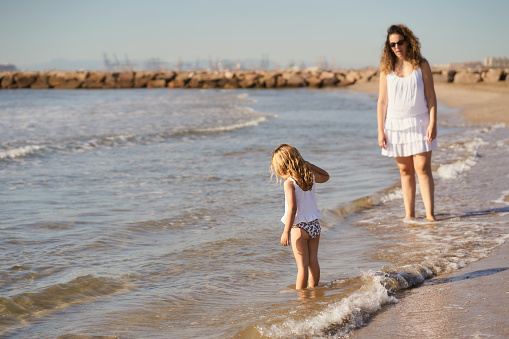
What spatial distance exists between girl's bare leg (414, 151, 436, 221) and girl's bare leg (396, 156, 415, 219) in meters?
0.07

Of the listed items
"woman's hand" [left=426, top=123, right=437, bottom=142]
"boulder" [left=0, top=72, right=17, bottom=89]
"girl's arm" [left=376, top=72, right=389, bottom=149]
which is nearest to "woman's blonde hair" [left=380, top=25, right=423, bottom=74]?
"girl's arm" [left=376, top=72, right=389, bottom=149]

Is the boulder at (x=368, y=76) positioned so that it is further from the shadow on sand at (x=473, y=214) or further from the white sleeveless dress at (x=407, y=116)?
the white sleeveless dress at (x=407, y=116)

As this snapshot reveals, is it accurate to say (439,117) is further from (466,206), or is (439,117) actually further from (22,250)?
(22,250)

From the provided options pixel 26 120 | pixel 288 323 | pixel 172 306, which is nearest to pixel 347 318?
pixel 288 323

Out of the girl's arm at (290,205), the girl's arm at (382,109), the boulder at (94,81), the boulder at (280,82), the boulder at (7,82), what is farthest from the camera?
the boulder at (7,82)

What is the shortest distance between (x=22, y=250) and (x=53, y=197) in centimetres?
218

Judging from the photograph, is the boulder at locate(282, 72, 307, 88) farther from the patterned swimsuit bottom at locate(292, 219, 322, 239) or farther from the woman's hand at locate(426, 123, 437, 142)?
the patterned swimsuit bottom at locate(292, 219, 322, 239)

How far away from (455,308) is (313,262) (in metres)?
0.94

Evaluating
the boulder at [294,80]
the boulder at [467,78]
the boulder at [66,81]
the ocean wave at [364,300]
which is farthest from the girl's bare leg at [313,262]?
the boulder at [66,81]

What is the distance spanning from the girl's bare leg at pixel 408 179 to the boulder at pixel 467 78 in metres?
35.5

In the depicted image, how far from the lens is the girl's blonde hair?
3361 millimetres

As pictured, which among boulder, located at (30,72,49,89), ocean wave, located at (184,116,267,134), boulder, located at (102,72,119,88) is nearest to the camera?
ocean wave, located at (184,116,267,134)

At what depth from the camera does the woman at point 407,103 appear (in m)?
4.75

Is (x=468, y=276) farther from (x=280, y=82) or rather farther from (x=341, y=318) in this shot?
(x=280, y=82)
